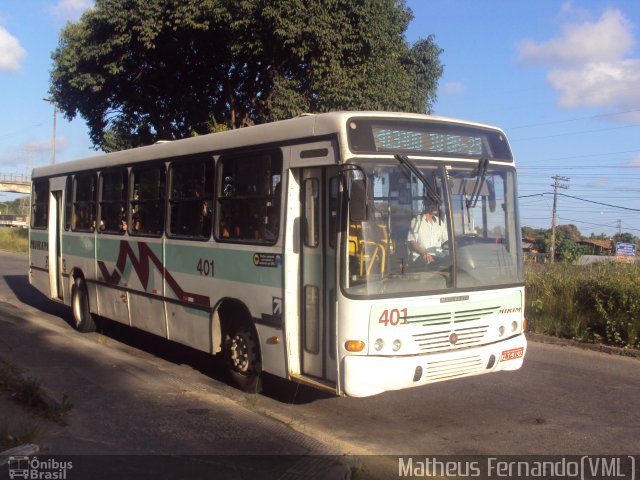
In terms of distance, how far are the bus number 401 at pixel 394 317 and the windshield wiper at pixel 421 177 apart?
1154 millimetres

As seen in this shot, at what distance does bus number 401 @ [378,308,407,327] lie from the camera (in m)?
5.73

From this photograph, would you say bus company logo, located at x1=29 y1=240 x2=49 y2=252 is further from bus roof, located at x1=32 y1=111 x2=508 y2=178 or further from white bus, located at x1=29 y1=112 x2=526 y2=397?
white bus, located at x1=29 y1=112 x2=526 y2=397

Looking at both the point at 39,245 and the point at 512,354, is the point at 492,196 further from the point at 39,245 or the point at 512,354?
the point at 39,245

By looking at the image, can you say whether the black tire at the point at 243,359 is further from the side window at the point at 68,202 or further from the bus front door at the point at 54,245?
the bus front door at the point at 54,245

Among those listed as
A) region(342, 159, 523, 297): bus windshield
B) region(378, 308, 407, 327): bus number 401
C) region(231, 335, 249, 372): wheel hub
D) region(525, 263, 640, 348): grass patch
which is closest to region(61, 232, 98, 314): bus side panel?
region(231, 335, 249, 372): wheel hub

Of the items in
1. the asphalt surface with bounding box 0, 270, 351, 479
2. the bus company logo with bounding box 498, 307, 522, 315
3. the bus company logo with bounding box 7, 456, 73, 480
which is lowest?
the asphalt surface with bounding box 0, 270, 351, 479

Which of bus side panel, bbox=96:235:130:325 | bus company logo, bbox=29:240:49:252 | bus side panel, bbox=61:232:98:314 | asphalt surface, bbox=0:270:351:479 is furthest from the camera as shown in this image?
bus company logo, bbox=29:240:49:252

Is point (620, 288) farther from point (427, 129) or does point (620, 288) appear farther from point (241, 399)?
point (241, 399)

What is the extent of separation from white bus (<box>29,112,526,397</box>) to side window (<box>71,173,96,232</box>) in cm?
323

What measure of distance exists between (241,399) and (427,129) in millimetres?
3647

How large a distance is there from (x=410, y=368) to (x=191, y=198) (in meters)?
3.91

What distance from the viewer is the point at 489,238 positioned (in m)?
6.55

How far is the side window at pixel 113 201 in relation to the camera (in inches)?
388

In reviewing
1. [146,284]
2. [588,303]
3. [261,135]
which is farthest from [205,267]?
[588,303]
